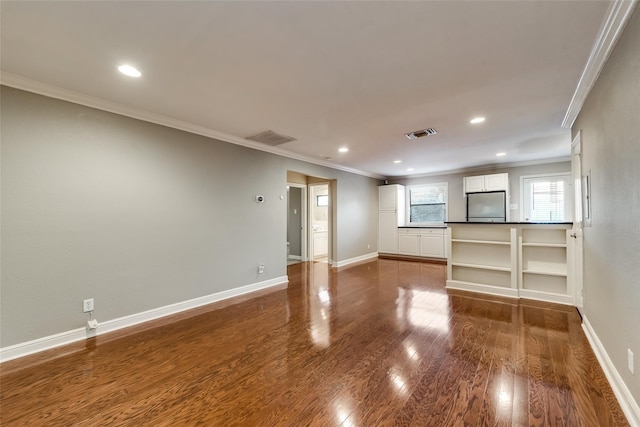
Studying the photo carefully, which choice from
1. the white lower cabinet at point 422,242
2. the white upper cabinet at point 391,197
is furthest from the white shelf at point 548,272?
the white upper cabinet at point 391,197

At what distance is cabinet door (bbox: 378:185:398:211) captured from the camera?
775 centimetres

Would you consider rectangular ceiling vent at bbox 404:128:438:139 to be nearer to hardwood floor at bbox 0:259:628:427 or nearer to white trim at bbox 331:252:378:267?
hardwood floor at bbox 0:259:628:427

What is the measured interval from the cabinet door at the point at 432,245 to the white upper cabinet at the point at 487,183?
4.70 ft

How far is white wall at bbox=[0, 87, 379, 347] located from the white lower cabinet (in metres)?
A: 4.65

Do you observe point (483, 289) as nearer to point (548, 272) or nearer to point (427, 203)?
point (548, 272)

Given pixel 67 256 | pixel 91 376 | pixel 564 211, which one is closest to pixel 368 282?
pixel 91 376

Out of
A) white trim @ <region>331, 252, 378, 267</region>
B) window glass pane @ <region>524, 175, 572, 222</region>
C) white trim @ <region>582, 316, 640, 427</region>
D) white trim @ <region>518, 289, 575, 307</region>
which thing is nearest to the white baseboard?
white trim @ <region>331, 252, 378, 267</region>

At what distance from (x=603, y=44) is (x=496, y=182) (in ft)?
16.2

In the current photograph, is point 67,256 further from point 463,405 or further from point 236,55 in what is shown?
point 463,405

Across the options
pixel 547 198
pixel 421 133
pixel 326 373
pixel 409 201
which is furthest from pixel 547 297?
pixel 409 201

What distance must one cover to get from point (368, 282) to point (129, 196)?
4.01 meters

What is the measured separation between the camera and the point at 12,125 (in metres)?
2.38

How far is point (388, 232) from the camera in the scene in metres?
7.88

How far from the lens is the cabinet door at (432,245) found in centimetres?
702
